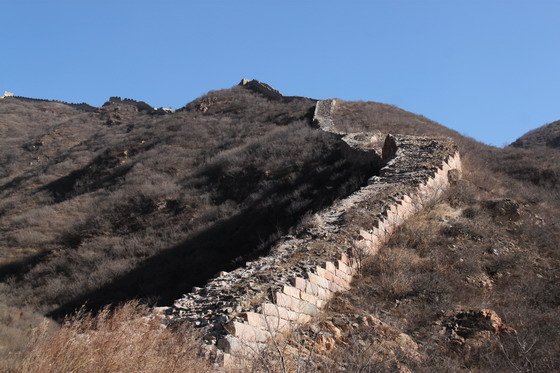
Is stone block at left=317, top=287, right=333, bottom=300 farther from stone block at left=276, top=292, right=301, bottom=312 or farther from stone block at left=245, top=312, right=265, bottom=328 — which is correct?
stone block at left=245, top=312, right=265, bottom=328

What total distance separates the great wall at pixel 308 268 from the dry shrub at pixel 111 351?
2.43ft

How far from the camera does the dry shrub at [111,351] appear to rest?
3311 millimetres

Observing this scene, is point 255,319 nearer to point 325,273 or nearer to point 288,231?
point 325,273

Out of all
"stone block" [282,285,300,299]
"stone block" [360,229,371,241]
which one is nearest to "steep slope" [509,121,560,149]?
"stone block" [360,229,371,241]

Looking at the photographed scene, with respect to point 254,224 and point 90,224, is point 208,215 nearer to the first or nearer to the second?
point 254,224

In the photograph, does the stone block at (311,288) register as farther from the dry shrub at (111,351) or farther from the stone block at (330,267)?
the dry shrub at (111,351)

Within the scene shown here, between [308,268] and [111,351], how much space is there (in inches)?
143

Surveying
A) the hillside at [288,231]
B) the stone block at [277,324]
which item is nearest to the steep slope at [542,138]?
the hillside at [288,231]

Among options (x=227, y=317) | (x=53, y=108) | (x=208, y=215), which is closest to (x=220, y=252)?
(x=208, y=215)

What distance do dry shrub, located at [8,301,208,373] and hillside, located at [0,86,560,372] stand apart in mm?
65

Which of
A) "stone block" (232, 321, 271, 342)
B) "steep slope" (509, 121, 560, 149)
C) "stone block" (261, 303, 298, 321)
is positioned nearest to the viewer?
"stone block" (232, 321, 271, 342)

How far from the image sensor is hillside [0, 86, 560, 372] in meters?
5.66

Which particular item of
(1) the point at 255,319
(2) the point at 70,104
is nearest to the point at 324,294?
(1) the point at 255,319

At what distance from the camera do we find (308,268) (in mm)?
6840
